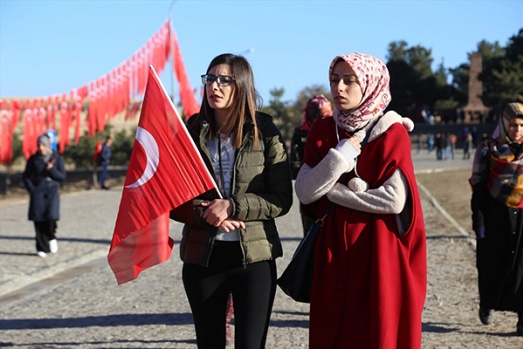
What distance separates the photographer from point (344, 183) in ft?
12.0

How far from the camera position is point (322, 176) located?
11.8 feet

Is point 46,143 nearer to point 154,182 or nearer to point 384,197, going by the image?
point 154,182

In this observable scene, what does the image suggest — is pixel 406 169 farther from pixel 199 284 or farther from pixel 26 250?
pixel 26 250

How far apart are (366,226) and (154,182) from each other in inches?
42.3

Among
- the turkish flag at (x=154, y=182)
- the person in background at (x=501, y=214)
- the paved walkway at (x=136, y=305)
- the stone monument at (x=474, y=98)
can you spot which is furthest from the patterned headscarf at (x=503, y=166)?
the stone monument at (x=474, y=98)

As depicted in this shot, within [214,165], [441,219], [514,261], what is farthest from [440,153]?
[214,165]

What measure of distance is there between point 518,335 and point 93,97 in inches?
666

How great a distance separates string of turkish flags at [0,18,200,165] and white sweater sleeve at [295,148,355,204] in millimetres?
14034

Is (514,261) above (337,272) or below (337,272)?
below

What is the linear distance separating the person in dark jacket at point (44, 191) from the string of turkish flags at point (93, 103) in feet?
19.4

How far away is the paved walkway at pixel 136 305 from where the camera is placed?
6.32m

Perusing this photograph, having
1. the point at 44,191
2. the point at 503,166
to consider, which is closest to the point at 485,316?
the point at 503,166

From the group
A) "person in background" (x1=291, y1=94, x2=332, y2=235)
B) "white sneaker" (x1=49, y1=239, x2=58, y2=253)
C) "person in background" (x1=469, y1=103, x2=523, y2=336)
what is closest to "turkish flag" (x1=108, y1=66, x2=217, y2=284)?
"person in background" (x1=291, y1=94, x2=332, y2=235)

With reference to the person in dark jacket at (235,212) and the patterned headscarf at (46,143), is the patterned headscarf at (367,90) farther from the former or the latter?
the patterned headscarf at (46,143)
